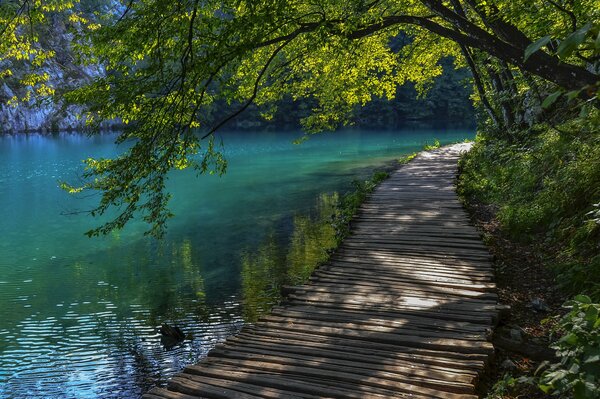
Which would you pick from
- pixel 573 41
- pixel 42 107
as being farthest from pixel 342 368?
pixel 42 107

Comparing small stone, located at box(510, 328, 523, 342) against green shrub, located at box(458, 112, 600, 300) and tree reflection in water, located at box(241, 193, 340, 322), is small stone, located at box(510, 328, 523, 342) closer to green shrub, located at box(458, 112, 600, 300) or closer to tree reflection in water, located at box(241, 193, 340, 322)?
green shrub, located at box(458, 112, 600, 300)

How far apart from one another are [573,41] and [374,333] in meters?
5.38

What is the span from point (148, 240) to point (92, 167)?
10.5 metres

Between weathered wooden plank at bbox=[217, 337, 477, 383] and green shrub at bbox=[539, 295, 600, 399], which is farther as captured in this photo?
weathered wooden plank at bbox=[217, 337, 477, 383]

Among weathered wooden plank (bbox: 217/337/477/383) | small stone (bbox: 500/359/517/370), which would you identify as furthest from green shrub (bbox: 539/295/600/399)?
small stone (bbox: 500/359/517/370)

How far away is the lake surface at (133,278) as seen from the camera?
9.66 m

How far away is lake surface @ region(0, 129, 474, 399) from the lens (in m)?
9.66

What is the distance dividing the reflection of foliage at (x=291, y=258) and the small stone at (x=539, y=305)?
4322mm

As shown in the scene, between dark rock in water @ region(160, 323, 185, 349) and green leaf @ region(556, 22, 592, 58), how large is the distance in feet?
31.4

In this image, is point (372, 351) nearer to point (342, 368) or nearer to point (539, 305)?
point (342, 368)

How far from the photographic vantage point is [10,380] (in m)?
9.23

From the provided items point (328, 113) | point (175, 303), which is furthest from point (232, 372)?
point (328, 113)

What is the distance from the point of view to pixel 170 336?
10.5 metres

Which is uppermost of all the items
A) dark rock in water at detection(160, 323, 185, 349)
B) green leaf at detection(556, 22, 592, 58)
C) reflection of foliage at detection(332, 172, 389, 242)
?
green leaf at detection(556, 22, 592, 58)
